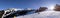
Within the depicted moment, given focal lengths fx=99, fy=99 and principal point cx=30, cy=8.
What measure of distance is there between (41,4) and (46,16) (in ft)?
0.60

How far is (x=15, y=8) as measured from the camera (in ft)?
4.56

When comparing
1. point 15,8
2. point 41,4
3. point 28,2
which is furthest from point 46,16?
point 15,8

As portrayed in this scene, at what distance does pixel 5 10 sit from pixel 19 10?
7.8 inches

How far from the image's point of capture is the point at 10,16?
4.62 ft

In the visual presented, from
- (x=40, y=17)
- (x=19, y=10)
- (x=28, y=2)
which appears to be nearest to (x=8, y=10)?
(x=19, y=10)

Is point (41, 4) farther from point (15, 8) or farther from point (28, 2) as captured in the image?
point (15, 8)

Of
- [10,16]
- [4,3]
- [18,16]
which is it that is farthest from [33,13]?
[4,3]

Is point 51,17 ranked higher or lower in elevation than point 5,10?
lower

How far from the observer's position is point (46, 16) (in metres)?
1.37

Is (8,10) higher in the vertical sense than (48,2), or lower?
lower

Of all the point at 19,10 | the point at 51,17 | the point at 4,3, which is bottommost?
the point at 51,17

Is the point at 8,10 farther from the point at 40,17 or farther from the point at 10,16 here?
the point at 40,17

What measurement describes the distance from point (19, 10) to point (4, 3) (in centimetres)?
23

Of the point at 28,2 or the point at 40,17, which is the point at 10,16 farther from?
the point at 40,17
